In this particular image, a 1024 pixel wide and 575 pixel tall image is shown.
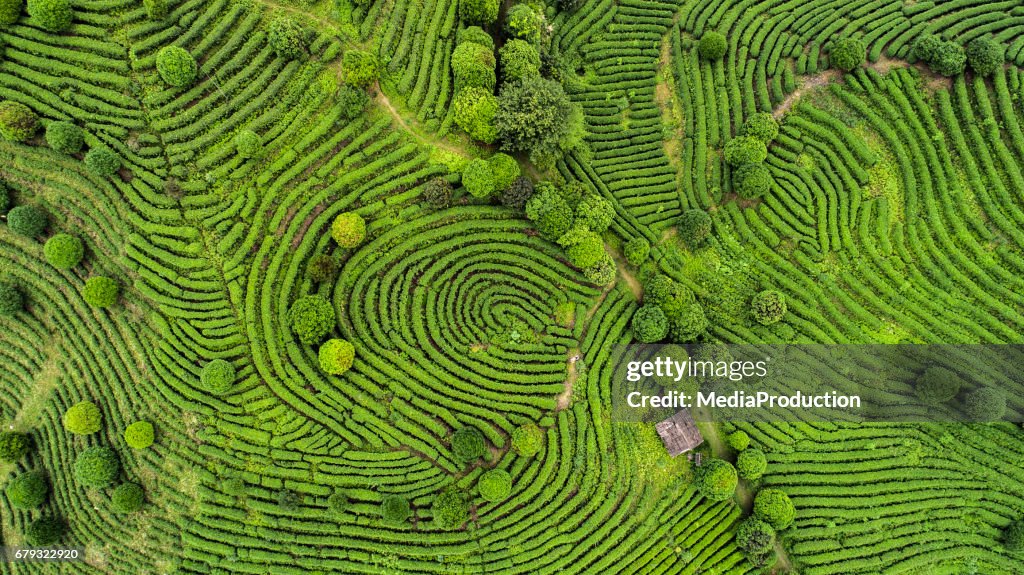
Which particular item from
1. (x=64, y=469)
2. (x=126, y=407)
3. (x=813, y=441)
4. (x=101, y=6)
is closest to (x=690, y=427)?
(x=813, y=441)

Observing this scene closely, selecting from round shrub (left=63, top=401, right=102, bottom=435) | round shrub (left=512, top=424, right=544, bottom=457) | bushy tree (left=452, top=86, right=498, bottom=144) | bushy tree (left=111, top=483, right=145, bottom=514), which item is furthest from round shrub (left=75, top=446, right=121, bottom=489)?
bushy tree (left=452, top=86, right=498, bottom=144)

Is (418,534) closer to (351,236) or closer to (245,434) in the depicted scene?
(245,434)

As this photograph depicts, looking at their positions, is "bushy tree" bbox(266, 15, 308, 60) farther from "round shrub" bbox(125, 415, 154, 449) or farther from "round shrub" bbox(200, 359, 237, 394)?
"round shrub" bbox(125, 415, 154, 449)

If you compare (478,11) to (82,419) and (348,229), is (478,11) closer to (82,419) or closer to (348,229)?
(348,229)

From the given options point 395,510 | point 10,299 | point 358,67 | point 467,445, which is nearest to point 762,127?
point 358,67

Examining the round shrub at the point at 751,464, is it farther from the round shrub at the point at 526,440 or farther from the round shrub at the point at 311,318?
the round shrub at the point at 311,318

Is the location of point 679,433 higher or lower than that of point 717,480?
higher
